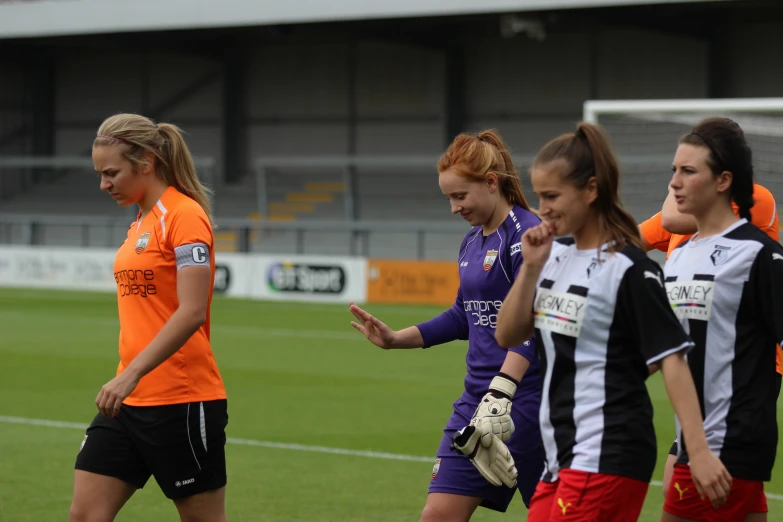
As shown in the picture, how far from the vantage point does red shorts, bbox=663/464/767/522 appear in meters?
3.98

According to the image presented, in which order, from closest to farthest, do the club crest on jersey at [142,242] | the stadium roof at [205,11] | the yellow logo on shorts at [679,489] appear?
the yellow logo on shorts at [679,489] < the club crest on jersey at [142,242] < the stadium roof at [205,11]

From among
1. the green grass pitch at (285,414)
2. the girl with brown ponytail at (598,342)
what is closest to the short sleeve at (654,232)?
the girl with brown ponytail at (598,342)

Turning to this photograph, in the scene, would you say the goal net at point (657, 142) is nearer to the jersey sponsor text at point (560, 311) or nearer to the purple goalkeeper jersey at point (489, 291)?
the purple goalkeeper jersey at point (489, 291)

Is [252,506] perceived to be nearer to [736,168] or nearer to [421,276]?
[736,168]

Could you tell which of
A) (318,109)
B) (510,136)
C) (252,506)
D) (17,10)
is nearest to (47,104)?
(17,10)

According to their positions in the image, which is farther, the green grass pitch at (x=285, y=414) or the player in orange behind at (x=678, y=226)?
the green grass pitch at (x=285, y=414)

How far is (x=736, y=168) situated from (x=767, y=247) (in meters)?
0.27

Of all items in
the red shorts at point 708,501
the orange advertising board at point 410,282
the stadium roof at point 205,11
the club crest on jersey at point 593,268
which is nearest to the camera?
the club crest on jersey at point 593,268

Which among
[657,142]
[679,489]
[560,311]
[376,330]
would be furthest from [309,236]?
[560,311]

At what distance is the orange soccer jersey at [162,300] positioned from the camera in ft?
15.0

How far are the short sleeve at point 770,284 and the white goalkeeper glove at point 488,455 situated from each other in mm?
1006

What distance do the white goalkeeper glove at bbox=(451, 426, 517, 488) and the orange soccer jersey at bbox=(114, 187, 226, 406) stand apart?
0.97 metres

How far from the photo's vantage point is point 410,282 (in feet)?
81.1

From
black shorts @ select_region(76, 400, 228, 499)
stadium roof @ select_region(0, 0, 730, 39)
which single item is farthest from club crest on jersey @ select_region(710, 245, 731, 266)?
stadium roof @ select_region(0, 0, 730, 39)
